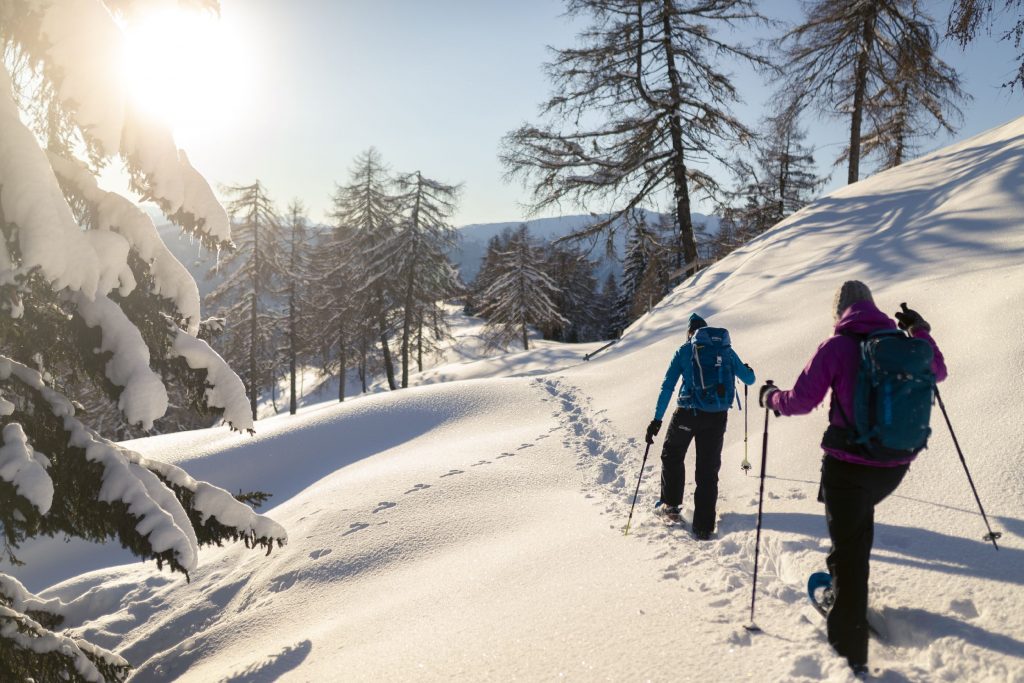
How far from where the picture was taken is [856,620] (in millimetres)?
2455

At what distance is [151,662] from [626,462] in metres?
5.23

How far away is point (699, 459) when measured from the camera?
407 centimetres

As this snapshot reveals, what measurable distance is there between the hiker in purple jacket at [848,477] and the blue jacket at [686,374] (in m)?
1.49

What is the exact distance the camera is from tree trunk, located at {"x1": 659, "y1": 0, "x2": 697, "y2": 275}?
1291cm

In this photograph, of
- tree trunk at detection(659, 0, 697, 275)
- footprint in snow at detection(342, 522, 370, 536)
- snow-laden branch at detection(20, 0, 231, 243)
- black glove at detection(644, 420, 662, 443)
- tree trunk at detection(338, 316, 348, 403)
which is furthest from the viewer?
tree trunk at detection(338, 316, 348, 403)

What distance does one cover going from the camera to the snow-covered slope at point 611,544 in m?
2.74

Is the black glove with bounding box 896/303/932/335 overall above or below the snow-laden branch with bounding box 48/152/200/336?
below

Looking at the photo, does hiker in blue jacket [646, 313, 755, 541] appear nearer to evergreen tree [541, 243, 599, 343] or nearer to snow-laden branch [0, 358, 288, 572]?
snow-laden branch [0, 358, 288, 572]

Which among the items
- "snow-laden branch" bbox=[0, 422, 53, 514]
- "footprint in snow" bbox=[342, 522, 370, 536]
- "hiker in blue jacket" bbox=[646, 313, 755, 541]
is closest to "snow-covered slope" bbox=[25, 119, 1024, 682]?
"footprint in snow" bbox=[342, 522, 370, 536]

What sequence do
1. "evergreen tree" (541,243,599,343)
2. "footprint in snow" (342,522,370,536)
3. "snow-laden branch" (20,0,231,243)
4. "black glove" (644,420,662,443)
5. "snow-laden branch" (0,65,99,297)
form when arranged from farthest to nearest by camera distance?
"evergreen tree" (541,243,599,343) → "footprint in snow" (342,522,370,536) → "black glove" (644,420,662,443) → "snow-laden branch" (20,0,231,243) → "snow-laden branch" (0,65,99,297)

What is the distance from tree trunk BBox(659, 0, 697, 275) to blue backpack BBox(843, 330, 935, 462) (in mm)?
12647

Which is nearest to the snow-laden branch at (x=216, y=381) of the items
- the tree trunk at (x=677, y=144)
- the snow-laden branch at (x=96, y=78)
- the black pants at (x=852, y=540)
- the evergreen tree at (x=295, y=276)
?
the snow-laden branch at (x=96, y=78)

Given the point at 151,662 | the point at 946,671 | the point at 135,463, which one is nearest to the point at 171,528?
the point at 135,463

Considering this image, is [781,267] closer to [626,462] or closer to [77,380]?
[626,462]
